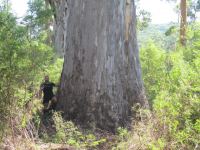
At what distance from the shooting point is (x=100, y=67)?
398 inches

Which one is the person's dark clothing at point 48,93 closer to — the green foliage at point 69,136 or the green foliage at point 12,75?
the green foliage at point 69,136


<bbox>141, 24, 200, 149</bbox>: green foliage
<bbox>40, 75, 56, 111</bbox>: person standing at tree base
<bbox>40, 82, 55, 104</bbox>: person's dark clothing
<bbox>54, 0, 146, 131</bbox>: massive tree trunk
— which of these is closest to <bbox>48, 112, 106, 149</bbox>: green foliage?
<bbox>54, 0, 146, 131</bbox>: massive tree trunk

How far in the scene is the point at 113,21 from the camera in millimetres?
10305

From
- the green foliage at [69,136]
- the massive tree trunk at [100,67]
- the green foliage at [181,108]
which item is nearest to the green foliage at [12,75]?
the green foliage at [69,136]

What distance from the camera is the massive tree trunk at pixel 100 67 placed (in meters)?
9.99

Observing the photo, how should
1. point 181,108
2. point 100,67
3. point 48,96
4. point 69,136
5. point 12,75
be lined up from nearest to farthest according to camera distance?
point 181,108 < point 12,75 < point 69,136 < point 100,67 < point 48,96

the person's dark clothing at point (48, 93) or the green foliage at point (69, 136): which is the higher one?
the person's dark clothing at point (48, 93)

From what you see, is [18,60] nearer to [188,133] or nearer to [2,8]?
[2,8]

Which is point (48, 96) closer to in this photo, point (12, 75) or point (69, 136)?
point (69, 136)

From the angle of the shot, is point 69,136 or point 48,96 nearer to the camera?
point 69,136

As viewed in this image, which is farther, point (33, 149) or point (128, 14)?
point (128, 14)

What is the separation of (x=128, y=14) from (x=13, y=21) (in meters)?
4.30

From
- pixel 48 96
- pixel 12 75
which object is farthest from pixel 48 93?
pixel 12 75

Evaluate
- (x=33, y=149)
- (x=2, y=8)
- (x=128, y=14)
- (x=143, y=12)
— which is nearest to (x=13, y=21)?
(x=2, y=8)
